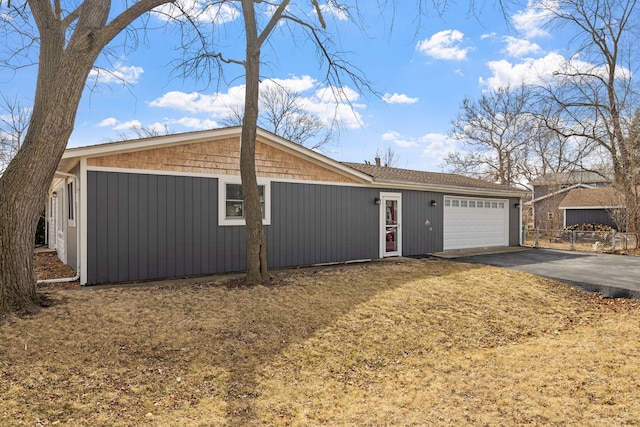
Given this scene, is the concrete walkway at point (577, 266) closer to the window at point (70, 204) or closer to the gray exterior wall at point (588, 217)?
the window at point (70, 204)

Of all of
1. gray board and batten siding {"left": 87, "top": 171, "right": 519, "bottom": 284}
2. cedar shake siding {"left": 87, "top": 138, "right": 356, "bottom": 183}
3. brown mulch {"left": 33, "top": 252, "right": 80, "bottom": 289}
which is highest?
cedar shake siding {"left": 87, "top": 138, "right": 356, "bottom": 183}

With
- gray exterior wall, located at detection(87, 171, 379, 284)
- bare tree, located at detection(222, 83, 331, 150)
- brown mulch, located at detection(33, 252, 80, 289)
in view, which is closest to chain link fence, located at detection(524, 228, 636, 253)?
gray exterior wall, located at detection(87, 171, 379, 284)

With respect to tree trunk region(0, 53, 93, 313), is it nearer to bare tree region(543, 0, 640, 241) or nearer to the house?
the house

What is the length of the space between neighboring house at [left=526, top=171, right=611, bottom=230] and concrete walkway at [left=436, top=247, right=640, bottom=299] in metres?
13.0

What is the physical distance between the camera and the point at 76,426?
2822 millimetres

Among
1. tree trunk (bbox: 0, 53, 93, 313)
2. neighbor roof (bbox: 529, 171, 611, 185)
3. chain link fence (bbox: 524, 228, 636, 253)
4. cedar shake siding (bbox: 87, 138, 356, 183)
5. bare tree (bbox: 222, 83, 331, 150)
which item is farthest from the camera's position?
bare tree (bbox: 222, 83, 331, 150)

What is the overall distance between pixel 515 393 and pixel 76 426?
375cm

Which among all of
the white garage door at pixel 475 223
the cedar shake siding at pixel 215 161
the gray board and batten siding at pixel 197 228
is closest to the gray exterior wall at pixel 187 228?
the gray board and batten siding at pixel 197 228

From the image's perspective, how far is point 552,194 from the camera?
24.4 meters

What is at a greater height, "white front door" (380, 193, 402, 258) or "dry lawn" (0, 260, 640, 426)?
"white front door" (380, 193, 402, 258)

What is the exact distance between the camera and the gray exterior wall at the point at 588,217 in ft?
77.8

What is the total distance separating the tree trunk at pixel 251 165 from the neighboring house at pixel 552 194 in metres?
22.0

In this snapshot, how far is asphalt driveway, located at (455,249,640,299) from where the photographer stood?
759 centimetres

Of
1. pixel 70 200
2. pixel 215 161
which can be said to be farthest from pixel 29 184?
pixel 70 200
